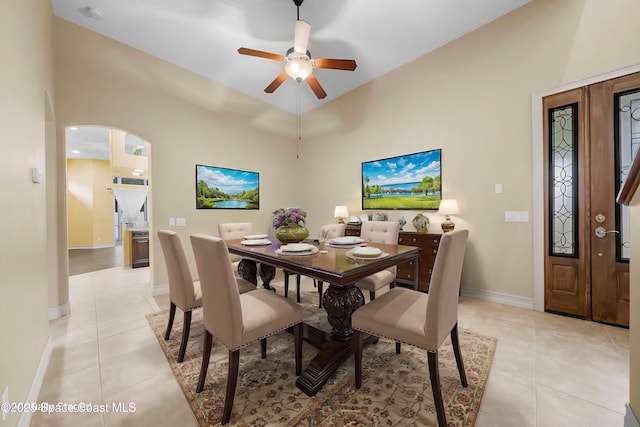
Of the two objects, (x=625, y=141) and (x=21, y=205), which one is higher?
(x=625, y=141)

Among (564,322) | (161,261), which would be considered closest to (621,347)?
(564,322)

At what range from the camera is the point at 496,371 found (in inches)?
68.3

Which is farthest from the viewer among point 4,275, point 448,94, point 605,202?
point 448,94

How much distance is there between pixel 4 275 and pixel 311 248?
1606 mm

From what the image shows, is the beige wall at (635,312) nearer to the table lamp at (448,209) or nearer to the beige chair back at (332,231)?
the table lamp at (448,209)

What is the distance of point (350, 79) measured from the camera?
4191 mm

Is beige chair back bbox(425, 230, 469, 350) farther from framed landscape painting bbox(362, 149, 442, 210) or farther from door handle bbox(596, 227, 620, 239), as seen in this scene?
framed landscape painting bbox(362, 149, 442, 210)

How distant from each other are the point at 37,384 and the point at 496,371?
3.07m

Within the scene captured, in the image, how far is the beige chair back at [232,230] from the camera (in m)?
3.18

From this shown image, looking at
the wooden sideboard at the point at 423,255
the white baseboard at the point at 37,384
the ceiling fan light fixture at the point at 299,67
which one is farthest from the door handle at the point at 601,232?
the white baseboard at the point at 37,384

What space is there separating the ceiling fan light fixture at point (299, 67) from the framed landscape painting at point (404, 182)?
6.62 feet

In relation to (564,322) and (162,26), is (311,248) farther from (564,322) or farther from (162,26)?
(162,26)

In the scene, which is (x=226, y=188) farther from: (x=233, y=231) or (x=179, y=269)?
(x=179, y=269)

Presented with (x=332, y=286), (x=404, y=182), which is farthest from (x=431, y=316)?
(x=404, y=182)
